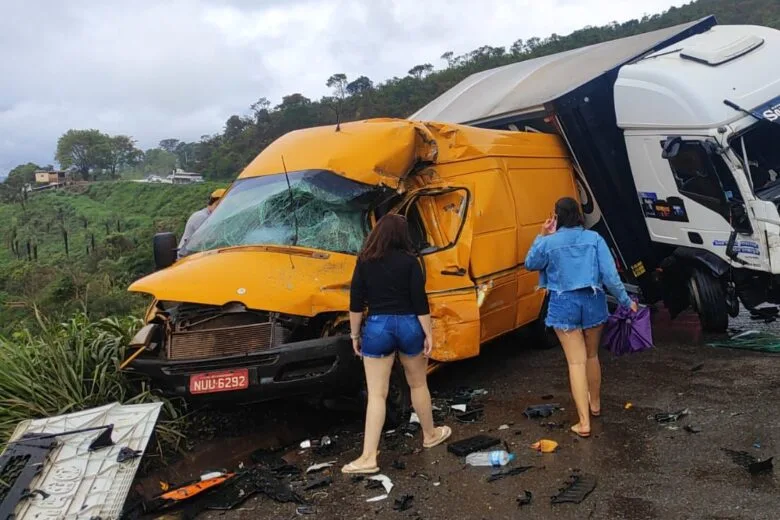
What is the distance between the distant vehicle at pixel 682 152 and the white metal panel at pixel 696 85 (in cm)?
1

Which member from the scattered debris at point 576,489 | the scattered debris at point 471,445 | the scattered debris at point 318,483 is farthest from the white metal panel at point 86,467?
the scattered debris at point 576,489

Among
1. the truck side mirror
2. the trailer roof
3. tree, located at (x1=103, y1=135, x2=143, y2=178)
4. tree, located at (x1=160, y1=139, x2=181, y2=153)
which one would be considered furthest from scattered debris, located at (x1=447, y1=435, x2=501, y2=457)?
tree, located at (x1=160, y1=139, x2=181, y2=153)

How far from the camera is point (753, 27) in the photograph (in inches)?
310

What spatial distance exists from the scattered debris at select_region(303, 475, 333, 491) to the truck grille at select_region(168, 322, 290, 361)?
977mm

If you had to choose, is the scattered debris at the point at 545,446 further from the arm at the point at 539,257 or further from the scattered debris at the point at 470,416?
the arm at the point at 539,257

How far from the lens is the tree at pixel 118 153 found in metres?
88.6

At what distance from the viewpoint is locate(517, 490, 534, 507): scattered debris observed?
3742mm

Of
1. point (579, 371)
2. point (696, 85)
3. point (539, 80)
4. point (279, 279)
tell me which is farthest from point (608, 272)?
point (539, 80)

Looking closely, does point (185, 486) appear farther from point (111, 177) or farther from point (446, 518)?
point (111, 177)

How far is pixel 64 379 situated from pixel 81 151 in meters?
91.1

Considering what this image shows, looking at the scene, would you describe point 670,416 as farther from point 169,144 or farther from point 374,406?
point 169,144

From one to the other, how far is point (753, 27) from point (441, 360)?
5655mm

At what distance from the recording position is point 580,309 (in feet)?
15.2

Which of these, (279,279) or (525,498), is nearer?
(525,498)
